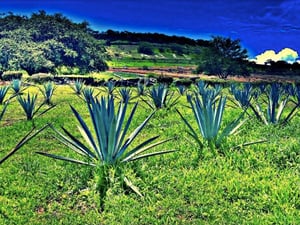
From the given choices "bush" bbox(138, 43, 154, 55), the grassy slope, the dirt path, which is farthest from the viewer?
"bush" bbox(138, 43, 154, 55)

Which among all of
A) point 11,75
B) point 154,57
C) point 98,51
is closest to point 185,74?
point 154,57

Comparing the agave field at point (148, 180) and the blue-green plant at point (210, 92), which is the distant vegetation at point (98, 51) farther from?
the agave field at point (148, 180)

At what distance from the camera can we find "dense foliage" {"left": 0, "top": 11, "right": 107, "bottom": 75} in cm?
2741

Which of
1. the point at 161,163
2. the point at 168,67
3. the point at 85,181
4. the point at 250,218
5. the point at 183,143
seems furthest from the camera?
the point at 168,67

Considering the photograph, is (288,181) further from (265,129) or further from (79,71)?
(79,71)

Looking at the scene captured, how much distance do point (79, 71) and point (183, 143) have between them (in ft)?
82.1

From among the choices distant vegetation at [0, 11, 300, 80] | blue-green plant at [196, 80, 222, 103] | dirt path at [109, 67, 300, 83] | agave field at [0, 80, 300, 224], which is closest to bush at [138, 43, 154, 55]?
distant vegetation at [0, 11, 300, 80]

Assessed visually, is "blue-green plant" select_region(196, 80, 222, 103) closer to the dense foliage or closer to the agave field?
the agave field

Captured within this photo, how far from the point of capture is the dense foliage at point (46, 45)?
89.9ft

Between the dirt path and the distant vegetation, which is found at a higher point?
the distant vegetation

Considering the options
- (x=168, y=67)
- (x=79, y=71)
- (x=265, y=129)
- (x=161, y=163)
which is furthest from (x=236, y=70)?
(x=161, y=163)

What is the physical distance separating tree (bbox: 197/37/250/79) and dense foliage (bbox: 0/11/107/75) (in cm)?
792

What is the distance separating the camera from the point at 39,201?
318cm

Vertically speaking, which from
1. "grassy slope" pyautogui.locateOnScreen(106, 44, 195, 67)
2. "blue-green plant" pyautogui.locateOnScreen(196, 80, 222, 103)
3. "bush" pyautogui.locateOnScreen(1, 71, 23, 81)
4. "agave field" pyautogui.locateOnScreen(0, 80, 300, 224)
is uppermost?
"grassy slope" pyautogui.locateOnScreen(106, 44, 195, 67)
